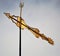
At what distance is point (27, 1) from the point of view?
7.68 feet

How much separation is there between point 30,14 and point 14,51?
25.5 inches

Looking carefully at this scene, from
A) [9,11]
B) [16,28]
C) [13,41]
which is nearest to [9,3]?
[9,11]

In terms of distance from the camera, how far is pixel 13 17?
238 cm

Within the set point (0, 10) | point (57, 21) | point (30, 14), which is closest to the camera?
point (57, 21)

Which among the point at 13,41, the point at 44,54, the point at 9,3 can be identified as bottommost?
the point at 44,54

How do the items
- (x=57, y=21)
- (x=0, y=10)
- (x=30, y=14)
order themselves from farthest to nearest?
(x=0, y=10), (x=30, y=14), (x=57, y=21)

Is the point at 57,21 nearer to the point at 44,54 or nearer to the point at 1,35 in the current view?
the point at 44,54

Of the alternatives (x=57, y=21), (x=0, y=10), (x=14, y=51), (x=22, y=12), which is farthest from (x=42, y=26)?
(x=0, y=10)

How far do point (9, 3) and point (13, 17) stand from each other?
0.85 ft

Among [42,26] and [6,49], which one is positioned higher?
[42,26]

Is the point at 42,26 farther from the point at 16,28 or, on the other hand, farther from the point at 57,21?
the point at 16,28

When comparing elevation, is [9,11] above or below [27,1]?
below

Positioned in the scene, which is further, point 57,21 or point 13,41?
point 13,41

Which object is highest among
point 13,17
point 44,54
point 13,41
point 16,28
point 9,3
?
point 9,3
